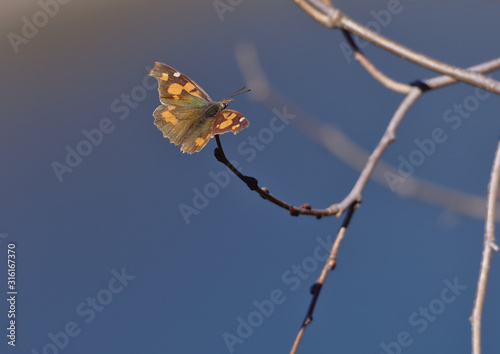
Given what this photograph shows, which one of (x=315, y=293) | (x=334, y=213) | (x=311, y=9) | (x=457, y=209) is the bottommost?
(x=315, y=293)

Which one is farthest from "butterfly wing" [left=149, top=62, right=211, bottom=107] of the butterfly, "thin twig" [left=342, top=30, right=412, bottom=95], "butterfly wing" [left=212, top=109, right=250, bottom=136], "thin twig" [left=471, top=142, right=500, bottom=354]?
"thin twig" [left=471, top=142, right=500, bottom=354]

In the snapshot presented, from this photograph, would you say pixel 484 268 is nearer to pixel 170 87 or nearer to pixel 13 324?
pixel 170 87

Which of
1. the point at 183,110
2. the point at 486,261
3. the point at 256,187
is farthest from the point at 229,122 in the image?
the point at 486,261

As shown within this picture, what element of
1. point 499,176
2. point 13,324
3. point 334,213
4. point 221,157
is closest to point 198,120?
point 221,157

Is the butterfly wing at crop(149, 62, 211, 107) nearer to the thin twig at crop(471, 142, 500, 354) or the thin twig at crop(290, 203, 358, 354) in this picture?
the thin twig at crop(290, 203, 358, 354)

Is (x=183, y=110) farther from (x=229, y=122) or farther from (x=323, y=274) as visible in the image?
(x=323, y=274)

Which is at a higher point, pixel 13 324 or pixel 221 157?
pixel 221 157
